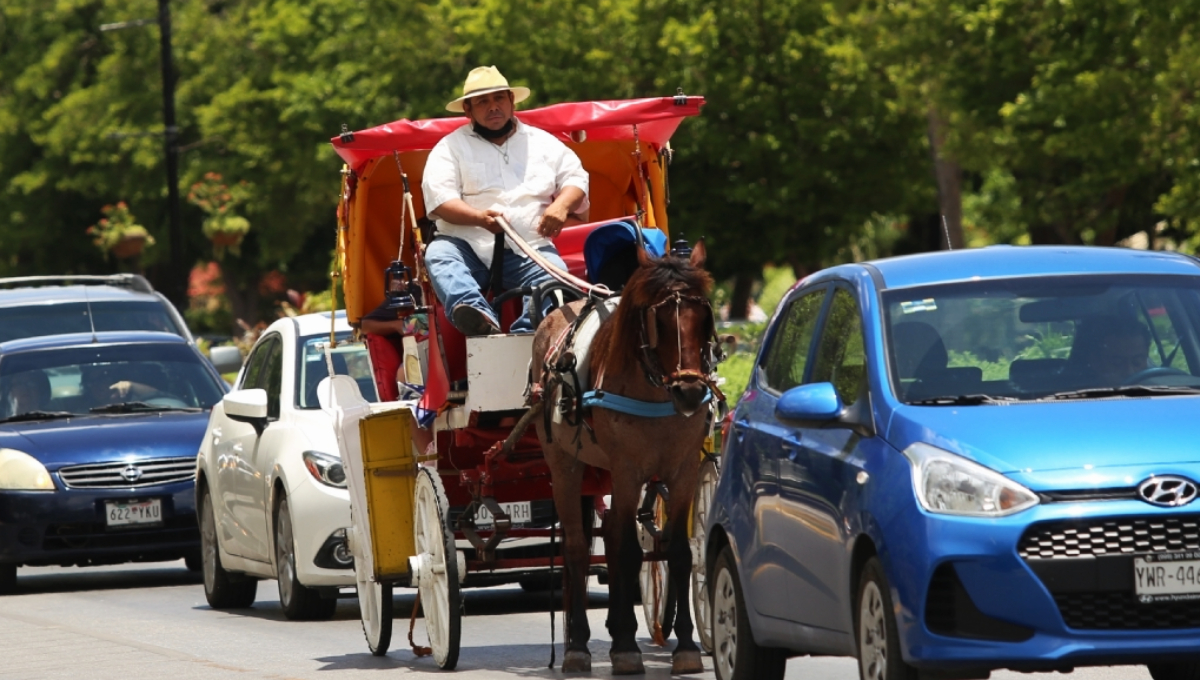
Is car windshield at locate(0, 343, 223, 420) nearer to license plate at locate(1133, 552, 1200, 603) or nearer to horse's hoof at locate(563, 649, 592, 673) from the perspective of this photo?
horse's hoof at locate(563, 649, 592, 673)

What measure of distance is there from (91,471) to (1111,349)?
10.2 metres

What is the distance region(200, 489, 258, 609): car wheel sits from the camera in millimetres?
14820

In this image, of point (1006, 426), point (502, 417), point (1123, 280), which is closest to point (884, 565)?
point (1006, 426)

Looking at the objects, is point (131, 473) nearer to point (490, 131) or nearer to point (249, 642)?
point (249, 642)

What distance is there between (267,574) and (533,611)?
1.71m

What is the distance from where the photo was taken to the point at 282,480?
1343 cm

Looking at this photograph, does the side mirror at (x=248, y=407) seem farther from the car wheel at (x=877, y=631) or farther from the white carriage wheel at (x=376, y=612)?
the car wheel at (x=877, y=631)

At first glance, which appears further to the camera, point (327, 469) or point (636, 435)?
point (327, 469)

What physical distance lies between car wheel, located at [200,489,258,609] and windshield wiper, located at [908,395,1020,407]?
8.21 metres

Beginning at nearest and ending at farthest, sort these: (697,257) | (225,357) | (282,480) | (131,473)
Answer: (697,257), (282,480), (131,473), (225,357)

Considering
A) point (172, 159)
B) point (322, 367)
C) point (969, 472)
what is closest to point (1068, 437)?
point (969, 472)

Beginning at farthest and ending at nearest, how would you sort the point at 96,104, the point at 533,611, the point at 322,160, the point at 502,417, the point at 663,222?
the point at 96,104 < the point at 322,160 < the point at 533,611 < the point at 663,222 < the point at 502,417

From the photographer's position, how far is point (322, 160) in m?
52.7

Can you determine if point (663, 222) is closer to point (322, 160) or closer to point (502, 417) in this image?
point (502, 417)
